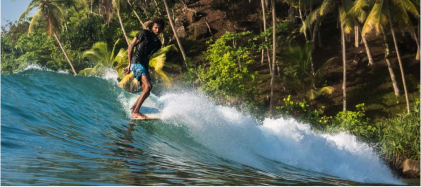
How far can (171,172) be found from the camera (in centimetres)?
643

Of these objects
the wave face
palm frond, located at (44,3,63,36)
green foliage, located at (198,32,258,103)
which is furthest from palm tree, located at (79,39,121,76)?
the wave face

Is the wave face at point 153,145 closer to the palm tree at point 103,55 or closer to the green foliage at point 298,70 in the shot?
the green foliage at point 298,70

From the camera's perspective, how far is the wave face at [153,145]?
19.8 feet

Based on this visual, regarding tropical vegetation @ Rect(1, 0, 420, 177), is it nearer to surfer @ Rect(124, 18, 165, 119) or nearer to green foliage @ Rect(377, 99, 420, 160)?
green foliage @ Rect(377, 99, 420, 160)

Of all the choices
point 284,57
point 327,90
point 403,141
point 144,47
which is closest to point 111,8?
point 284,57

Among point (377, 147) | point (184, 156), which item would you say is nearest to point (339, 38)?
point (377, 147)

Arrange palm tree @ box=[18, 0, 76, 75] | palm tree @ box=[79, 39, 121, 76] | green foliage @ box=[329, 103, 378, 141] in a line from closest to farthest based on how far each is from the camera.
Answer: green foliage @ box=[329, 103, 378, 141] < palm tree @ box=[79, 39, 121, 76] < palm tree @ box=[18, 0, 76, 75]

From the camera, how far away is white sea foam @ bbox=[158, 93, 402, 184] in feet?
33.3

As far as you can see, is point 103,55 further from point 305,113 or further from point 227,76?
point 305,113

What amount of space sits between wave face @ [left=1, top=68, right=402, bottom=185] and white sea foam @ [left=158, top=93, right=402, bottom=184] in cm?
2

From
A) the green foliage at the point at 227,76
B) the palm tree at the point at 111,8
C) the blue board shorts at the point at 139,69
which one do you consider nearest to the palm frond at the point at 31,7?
the palm tree at the point at 111,8

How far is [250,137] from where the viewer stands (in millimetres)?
10422

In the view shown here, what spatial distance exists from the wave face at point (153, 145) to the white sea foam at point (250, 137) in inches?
0.8

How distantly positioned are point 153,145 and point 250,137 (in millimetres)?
2002
